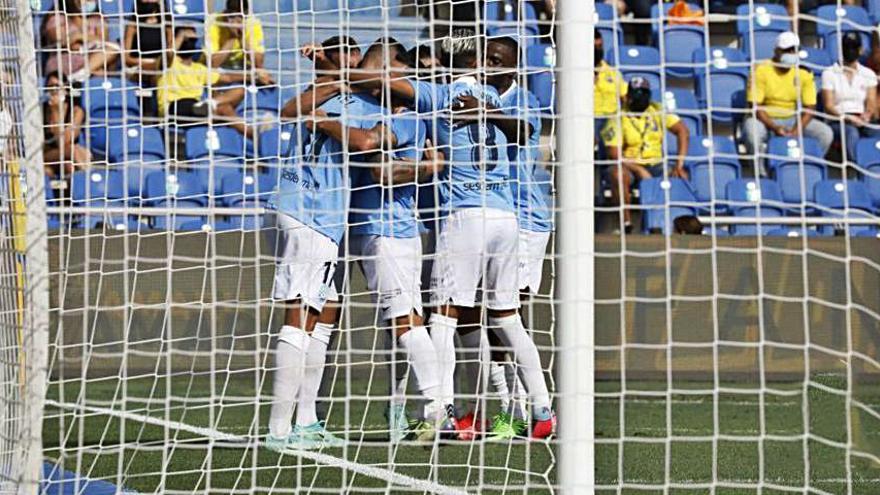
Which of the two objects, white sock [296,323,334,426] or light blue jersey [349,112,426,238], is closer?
white sock [296,323,334,426]

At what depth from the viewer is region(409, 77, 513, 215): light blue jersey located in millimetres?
5070

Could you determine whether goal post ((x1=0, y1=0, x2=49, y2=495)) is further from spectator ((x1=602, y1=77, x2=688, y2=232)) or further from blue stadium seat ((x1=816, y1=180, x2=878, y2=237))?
blue stadium seat ((x1=816, y1=180, x2=878, y2=237))

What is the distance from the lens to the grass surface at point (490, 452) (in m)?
4.09

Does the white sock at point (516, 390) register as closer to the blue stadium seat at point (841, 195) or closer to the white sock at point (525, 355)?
the white sock at point (525, 355)

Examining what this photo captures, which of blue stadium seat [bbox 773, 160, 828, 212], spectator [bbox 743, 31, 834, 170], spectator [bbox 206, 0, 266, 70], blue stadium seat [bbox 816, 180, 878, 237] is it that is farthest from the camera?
blue stadium seat [bbox 773, 160, 828, 212]

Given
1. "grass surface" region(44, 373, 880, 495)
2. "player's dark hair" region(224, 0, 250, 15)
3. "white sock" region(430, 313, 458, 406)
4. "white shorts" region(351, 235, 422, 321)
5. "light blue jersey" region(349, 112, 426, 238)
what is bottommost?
"grass surface" region(44, 373, 880, 495)

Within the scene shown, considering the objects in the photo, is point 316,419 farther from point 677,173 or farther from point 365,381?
point 677,173

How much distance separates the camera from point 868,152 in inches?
367

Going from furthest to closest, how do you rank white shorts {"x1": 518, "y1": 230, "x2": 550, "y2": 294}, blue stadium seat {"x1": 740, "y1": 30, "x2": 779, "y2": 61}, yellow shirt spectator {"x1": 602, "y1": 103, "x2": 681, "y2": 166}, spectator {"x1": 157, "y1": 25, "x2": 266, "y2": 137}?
blue stadium seat {"x1": 740, "y1": 30, "x2": 779, "y2": 61} < yellow shirt spectator {"x1": 602, "y1": 103, "x2": 681, "y2": 166} < spectator {"x1": 157, "y1": 25, "x2": 266, "y2": 137} < white shorts {"x1": 518, "y1": 230, "x2": 550, "y2": 294}

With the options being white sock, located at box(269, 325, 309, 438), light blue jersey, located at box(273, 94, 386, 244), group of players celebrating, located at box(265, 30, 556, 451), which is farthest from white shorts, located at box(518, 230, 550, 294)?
white sock, located at box(269, 325, 309, 438)

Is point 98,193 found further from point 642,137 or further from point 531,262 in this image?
point 642,137

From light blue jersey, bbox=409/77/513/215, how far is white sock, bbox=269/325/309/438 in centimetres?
82

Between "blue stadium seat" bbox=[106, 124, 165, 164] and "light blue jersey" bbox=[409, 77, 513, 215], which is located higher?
"blue stadium seat" bbox=[106, 124, 165, 164]

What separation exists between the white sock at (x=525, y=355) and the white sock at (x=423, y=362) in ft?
1.11
